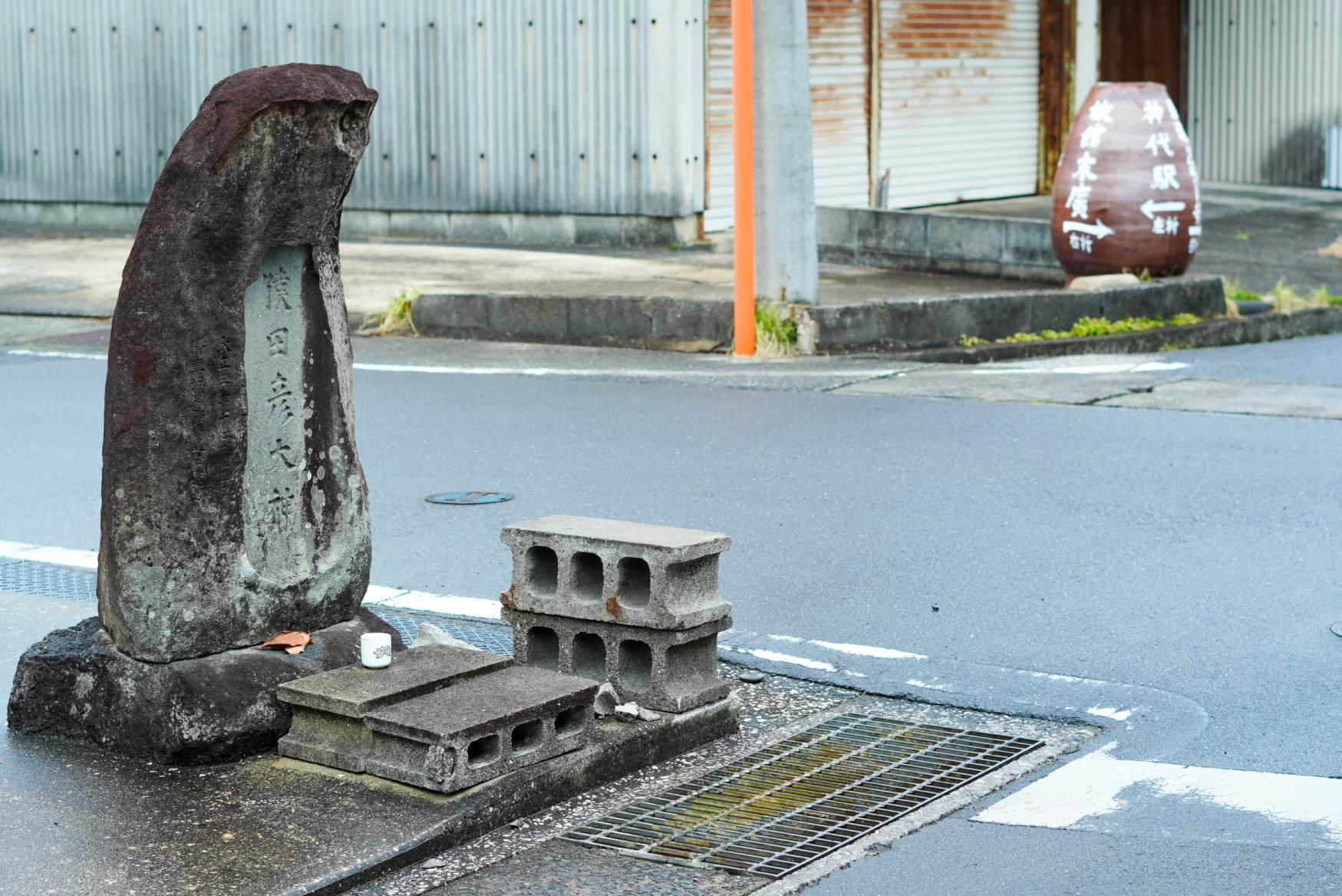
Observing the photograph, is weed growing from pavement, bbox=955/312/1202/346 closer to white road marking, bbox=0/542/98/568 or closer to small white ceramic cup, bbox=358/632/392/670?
white road marking, bbox=0/542/98/568

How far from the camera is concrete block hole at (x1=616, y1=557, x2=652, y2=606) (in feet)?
17.5

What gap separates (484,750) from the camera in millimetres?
4840

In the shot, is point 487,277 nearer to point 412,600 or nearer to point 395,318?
point 395,318

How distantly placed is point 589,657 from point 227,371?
134 cm

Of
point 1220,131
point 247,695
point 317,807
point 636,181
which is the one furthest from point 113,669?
point 1220,131

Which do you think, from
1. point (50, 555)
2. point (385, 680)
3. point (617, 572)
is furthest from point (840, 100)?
point (385, 680)

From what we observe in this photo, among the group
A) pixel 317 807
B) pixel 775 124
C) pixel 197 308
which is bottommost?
pixel 317 807

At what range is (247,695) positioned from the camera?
5.09m

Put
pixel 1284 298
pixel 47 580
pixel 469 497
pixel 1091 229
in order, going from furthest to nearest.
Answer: pixel 1284 298 → pixel 1091 229 → pixel 469 497 → pixel 47 580

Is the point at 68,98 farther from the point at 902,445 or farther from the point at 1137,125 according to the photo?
the point at 902,445

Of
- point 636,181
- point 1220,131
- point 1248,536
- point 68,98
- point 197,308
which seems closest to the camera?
point 197,308

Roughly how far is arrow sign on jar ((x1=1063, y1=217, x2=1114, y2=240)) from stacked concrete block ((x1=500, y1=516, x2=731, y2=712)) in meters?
10.0

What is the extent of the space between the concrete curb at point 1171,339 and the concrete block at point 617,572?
7620mm

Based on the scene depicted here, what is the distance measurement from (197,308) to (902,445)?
524 centimetres
